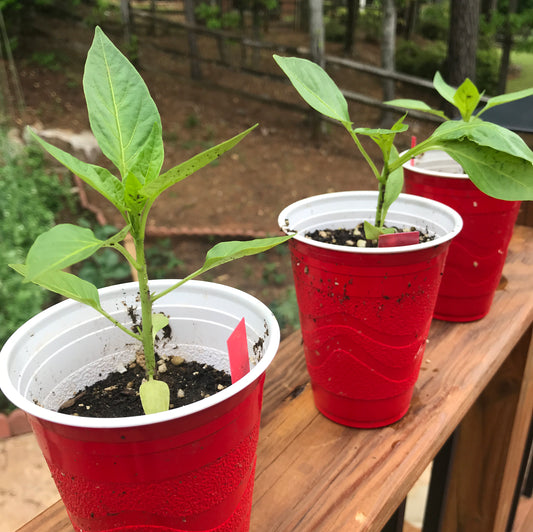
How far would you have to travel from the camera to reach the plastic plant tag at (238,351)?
473 mm

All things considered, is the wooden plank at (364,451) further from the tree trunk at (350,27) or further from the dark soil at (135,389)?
the tree trunk at (350,27)

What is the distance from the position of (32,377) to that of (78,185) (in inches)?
139

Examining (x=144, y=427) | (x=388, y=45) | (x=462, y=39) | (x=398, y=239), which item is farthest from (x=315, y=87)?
(x=388, y=45)

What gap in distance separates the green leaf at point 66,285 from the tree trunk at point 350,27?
8.33 m

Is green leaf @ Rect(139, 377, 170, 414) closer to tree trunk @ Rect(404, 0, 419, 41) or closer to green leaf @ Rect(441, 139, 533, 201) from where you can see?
green leaf @ Rect(441, 139, 533, 201)

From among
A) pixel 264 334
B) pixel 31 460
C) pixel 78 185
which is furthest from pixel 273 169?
pixel 264 334

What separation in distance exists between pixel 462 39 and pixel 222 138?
90.9 inches

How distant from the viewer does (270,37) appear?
831cm

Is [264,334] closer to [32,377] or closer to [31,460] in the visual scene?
[32,377]

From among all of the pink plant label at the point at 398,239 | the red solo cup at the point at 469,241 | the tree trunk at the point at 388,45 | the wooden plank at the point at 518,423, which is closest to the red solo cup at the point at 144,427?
the pink plant label at the point at 398,239

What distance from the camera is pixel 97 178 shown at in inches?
17.2

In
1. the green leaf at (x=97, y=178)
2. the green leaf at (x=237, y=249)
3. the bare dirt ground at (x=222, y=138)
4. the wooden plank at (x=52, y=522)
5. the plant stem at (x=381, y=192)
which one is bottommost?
the bare dirt ground at (x=222, y=138)

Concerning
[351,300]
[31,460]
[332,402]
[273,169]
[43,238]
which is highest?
[43,238]

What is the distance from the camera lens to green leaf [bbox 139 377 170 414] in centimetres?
44
